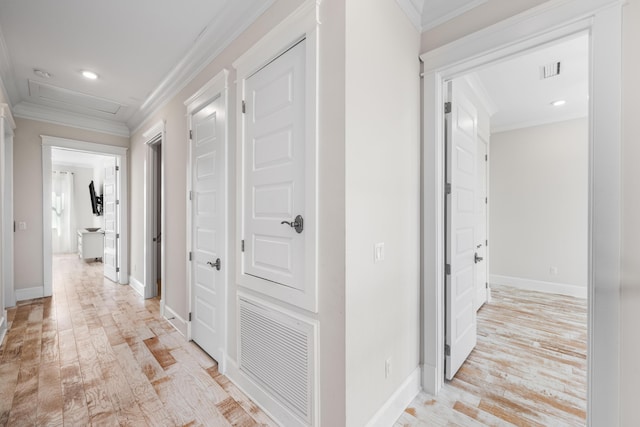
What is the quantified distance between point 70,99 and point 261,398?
461cm

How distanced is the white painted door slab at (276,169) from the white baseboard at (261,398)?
2.53 ft

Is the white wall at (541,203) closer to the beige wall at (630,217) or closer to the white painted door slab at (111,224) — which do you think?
the beige wall at (630,217)

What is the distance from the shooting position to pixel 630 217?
4.48 ft

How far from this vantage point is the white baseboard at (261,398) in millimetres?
1695

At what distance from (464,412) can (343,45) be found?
2.37m

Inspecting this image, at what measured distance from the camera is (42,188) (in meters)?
4.22

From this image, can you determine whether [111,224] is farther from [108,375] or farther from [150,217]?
[108,375]

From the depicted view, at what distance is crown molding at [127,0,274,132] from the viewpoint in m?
2.05

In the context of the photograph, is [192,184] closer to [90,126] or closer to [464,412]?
[464,412]

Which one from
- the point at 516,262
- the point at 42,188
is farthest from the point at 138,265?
the point at 516,262

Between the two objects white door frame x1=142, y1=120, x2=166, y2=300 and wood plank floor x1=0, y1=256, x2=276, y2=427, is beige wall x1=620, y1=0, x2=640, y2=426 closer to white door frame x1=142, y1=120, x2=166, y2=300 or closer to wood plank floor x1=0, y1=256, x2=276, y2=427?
wood plank floor x1=0, y1=256, x2=276, y2=427

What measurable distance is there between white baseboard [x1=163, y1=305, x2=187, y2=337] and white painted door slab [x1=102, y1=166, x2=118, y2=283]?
7.96 ft

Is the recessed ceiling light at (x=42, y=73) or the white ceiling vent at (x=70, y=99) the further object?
→ the white ceiling vent at (x=70, y=99)

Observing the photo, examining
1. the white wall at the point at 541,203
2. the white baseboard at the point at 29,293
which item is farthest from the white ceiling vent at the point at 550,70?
the white baseboard at the point at 29,293
